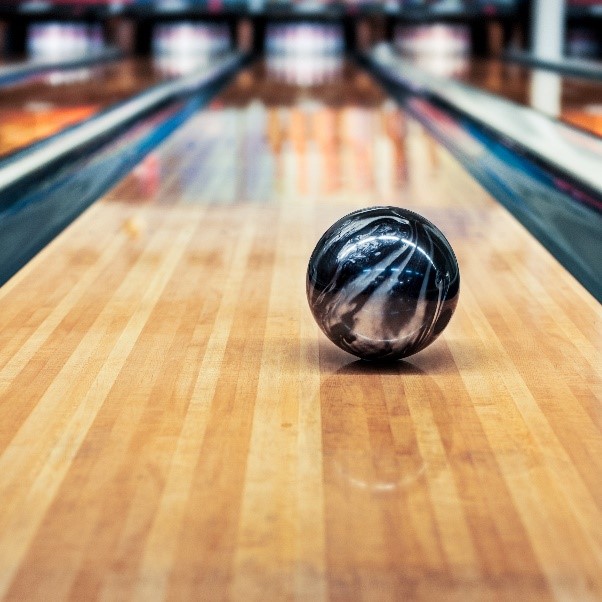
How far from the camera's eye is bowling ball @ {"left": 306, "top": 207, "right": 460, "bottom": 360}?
1426mm

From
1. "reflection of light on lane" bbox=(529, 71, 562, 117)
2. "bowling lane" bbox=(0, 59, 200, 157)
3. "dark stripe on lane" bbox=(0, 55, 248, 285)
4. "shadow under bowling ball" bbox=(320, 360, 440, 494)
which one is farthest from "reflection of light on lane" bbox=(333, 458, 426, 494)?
"reflection of light on lane" bbox=(529, 71, 562, 117)

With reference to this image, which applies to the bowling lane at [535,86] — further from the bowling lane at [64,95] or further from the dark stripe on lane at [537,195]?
the bowling lane at [64,95]

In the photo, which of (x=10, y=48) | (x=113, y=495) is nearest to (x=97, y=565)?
(x=113, y=495)

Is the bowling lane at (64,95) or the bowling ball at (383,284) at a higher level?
the bowling lane at (64,95)

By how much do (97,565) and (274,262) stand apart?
128 cm

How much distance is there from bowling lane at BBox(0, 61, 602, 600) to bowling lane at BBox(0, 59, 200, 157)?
1.47m

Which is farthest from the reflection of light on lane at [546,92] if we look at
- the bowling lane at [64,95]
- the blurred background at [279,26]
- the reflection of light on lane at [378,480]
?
the reflection of light on lane at [378,480]

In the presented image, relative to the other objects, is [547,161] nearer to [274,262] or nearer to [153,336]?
[274,262]

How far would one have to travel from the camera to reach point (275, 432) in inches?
49.7

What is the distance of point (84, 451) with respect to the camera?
1208 millimetres

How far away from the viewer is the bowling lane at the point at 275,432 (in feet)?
3.09

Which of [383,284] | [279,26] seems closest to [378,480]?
[383,284]

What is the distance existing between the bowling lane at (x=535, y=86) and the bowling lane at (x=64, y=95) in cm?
194

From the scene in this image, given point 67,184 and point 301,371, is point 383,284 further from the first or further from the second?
point 67,184
